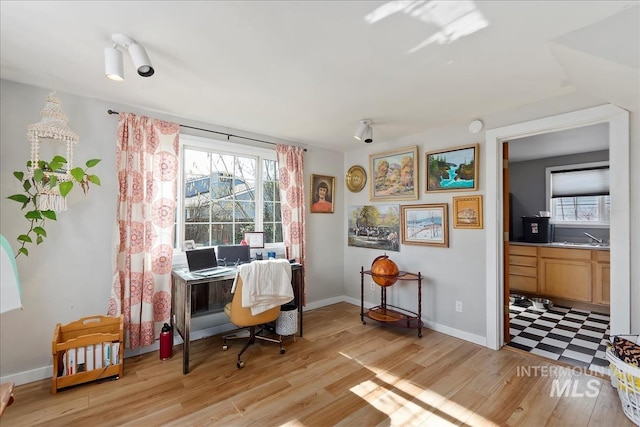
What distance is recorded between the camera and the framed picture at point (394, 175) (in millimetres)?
3570

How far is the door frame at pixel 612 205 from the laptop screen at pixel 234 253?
256 centimetres

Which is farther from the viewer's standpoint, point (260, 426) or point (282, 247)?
point (282, 247)

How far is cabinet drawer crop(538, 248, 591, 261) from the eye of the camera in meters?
3.83

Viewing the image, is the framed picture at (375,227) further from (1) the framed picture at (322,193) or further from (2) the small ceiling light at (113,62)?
(2) the small ceiling light at (113,62)

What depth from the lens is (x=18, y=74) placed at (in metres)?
2.12

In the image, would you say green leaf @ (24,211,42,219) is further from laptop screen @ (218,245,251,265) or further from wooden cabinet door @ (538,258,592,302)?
wooden cabinet door @ (538,258,592,302)

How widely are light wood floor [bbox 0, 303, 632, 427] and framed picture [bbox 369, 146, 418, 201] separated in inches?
72.5

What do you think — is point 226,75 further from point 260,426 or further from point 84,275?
point 260,426

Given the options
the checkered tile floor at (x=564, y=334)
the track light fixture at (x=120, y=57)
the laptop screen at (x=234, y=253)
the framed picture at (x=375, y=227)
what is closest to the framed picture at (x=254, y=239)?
the laptop screen at (x=234, y=253)

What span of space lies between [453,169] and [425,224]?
0.71m

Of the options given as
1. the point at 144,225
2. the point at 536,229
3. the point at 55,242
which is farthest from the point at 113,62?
the point at 536,229

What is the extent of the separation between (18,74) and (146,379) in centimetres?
254

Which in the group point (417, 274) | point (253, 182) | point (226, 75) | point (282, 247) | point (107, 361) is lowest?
point (107, 361)

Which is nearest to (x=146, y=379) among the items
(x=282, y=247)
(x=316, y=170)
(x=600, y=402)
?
(x=282, y=247)
